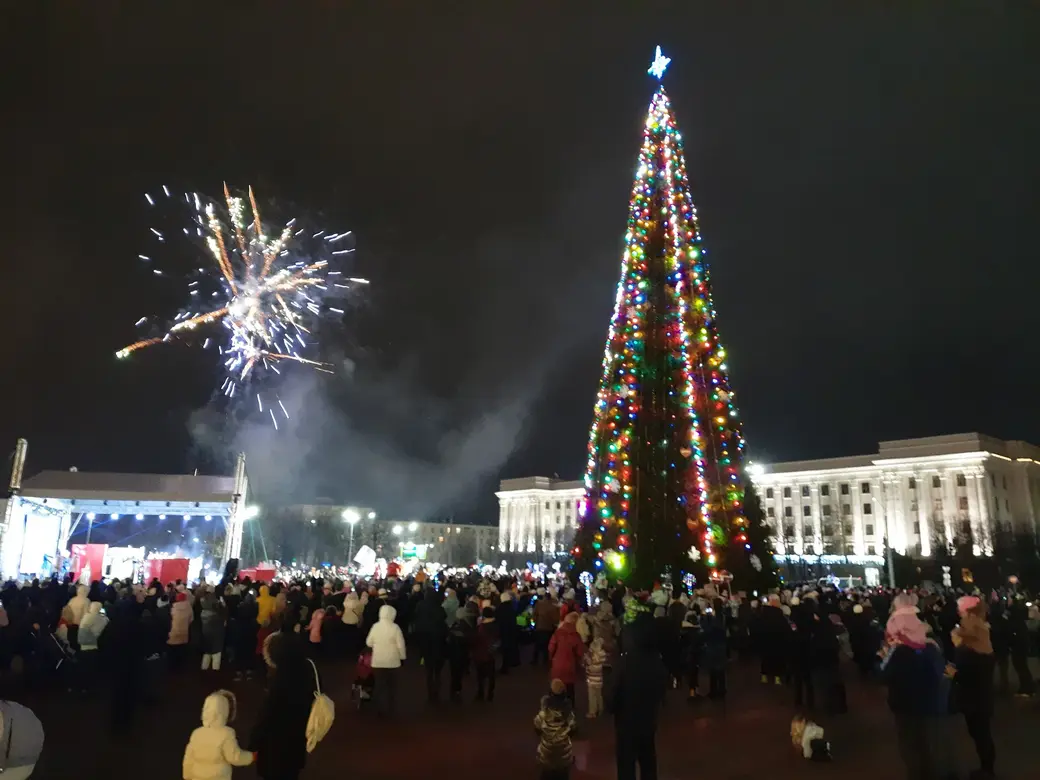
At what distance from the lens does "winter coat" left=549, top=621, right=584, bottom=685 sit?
975 centimetres

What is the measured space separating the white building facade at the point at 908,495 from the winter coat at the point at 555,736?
71.6 m

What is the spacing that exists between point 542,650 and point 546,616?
2.44 m

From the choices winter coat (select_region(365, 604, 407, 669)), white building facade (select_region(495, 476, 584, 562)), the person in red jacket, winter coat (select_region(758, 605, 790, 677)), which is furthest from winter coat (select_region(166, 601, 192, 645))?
white building facade (select_region(495, 476, 584, 562))

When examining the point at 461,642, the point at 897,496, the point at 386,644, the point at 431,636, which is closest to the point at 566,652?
the point at 386,644

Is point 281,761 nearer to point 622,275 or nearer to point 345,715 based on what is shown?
point 345,715

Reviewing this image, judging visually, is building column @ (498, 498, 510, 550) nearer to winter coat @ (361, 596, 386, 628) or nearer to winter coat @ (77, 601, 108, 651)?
winter coat @ (361, 596, 386, 628)

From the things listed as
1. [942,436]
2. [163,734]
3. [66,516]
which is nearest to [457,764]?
[163,734]

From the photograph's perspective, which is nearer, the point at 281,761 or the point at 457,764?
Result: the point at 281,761

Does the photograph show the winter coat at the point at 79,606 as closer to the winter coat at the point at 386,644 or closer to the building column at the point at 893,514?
the winter coat at the point at 386,644

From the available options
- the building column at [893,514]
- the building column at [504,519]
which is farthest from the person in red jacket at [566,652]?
the building column at [504,519]

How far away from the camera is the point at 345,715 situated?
1041cm

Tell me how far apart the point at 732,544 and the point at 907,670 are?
16340 mm

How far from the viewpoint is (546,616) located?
1588cm

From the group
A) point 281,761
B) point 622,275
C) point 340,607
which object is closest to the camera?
point 281,761
